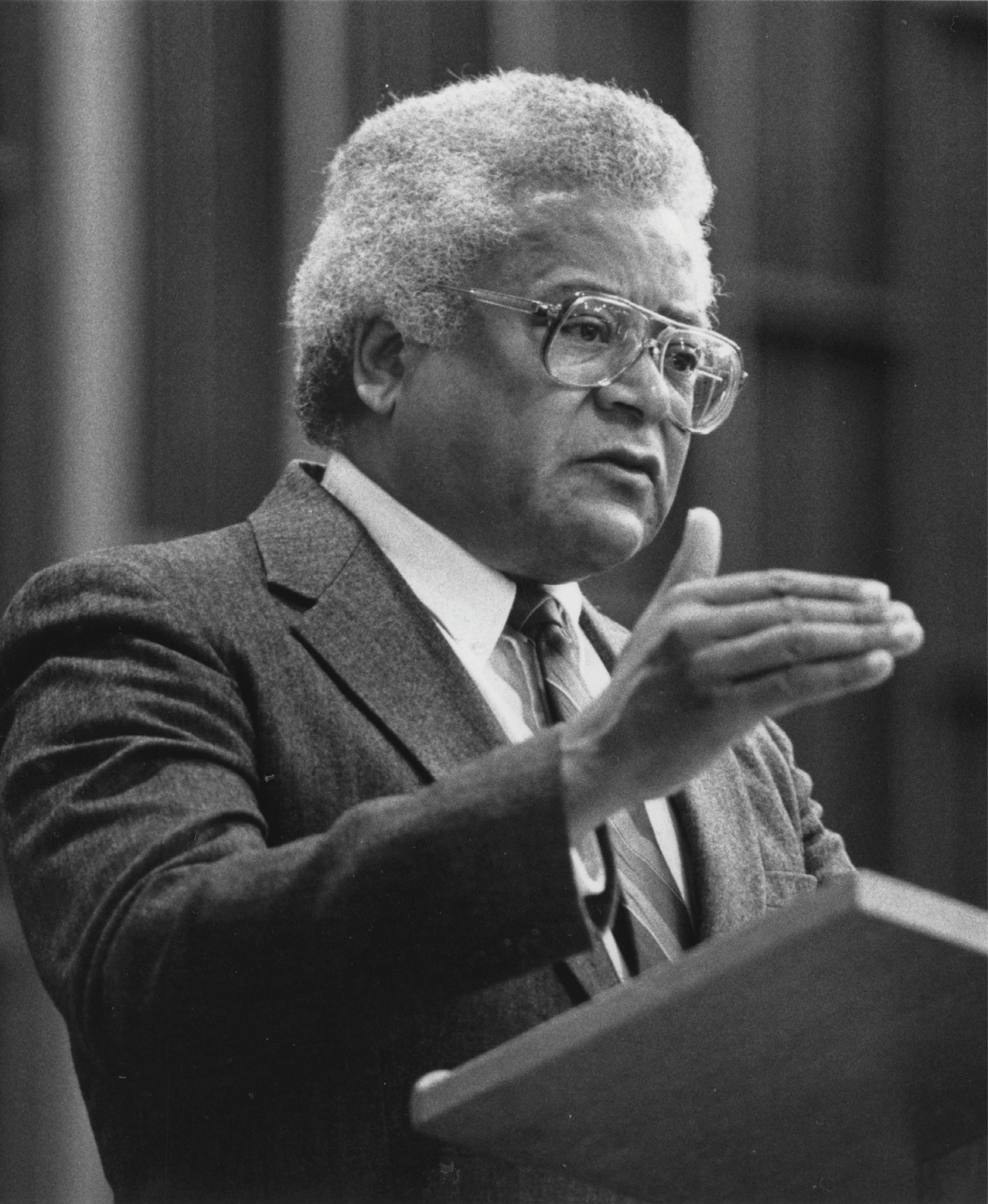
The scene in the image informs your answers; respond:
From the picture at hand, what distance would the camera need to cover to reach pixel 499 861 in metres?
1.99

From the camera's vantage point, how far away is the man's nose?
298cm

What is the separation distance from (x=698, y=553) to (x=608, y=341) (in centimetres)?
86

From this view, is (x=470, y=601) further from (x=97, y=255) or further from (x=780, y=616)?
(x=97, y=255)

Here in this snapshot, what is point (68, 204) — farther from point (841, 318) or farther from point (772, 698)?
point (772, 698)

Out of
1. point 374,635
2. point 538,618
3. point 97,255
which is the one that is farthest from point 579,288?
point 97,255

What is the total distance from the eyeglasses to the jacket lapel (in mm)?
336

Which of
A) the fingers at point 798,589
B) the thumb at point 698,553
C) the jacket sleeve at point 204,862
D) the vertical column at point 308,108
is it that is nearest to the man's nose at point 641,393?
the jacket sleeve at point 204,862

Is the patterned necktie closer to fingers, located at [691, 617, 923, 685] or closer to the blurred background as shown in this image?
fingers, located at [691, 617, 923, 685]

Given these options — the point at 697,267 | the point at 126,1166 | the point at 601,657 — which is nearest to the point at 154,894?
the point at 126,1166

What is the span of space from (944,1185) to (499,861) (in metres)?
0.51

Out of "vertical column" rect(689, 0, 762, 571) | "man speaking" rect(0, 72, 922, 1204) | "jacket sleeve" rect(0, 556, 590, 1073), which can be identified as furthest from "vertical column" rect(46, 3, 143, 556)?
"jacket sleeve" rect(0, 556, 590, 1073)

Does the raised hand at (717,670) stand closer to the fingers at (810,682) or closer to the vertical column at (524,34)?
the fingers at (810,682)

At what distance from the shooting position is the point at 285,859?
2.11 meters

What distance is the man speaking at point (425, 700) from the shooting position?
199 centimetres
